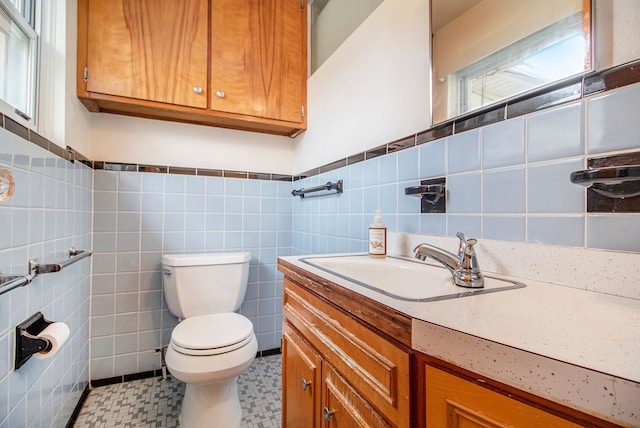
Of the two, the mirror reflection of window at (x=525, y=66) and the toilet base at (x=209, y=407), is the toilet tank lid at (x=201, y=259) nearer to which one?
the toilet base at (x=209, y=407)

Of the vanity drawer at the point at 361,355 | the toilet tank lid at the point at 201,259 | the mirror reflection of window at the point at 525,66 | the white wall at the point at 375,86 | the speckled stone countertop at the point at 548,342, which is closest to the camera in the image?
the speckled stone countertop at the point at 548,342

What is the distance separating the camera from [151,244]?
1683mm

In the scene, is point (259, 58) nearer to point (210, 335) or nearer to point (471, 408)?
point (210, 335)

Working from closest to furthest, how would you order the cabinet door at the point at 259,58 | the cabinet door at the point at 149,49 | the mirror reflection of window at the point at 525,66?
the mirror reflection of window at the point at 525,66 < the cabinet door at the point at 149,49 < the cabinet door at the point at 259,58

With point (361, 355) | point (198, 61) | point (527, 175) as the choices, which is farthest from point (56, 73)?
point (527, 175)

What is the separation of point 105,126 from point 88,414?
1.49 m

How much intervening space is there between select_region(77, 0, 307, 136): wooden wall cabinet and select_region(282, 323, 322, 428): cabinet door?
4.40ft

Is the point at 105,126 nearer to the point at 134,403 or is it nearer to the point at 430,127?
the point at 134,403

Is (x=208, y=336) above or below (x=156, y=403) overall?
above

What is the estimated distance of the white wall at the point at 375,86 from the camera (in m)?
1.02

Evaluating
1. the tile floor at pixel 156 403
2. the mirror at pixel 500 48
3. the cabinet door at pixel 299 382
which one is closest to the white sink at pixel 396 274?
the cabinet door at pixel 299 382

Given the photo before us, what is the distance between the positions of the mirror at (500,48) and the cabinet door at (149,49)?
1.29 metres

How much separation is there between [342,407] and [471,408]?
0.35m

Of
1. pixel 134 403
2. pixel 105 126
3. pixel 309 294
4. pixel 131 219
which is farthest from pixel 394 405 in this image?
pixel 105 126
